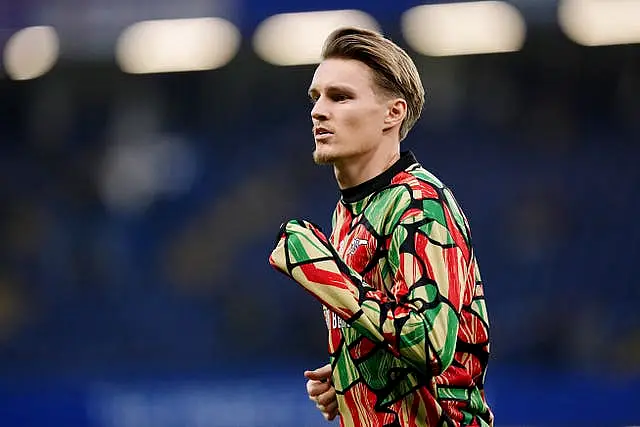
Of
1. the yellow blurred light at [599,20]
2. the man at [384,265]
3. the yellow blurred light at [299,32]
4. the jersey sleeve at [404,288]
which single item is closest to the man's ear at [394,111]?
the man at [384,265]

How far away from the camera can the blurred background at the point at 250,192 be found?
7434mm

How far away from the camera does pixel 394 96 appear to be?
2.60m

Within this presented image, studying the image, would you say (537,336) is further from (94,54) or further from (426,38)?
(94,54)

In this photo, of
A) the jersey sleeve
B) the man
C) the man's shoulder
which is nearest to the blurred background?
the man

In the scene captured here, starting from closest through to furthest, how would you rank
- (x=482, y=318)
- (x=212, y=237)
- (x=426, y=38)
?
(x=482, y=318) < (x=426, y=38) < (x=212, y=237)

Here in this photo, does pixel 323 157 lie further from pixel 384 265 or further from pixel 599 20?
pixel 599 20

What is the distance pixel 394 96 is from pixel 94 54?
5633 mm

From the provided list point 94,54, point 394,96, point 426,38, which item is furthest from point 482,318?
point 94,54

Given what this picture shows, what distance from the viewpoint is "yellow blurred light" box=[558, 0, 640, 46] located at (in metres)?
7.40

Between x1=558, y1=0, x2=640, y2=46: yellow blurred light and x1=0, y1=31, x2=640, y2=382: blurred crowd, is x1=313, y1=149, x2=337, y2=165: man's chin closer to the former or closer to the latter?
x1=0, y1=31, x2=640, y2=382: blurred crowd

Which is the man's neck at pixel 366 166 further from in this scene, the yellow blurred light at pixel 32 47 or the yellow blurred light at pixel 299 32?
the yellow blurred light at pixel 32 47

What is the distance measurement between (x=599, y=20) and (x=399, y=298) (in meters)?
5.56

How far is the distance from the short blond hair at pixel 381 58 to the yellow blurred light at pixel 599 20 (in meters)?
5.05

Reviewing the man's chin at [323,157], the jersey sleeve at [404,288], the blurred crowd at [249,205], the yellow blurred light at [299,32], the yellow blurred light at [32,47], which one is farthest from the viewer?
the yellow blurred light at [32,47]
